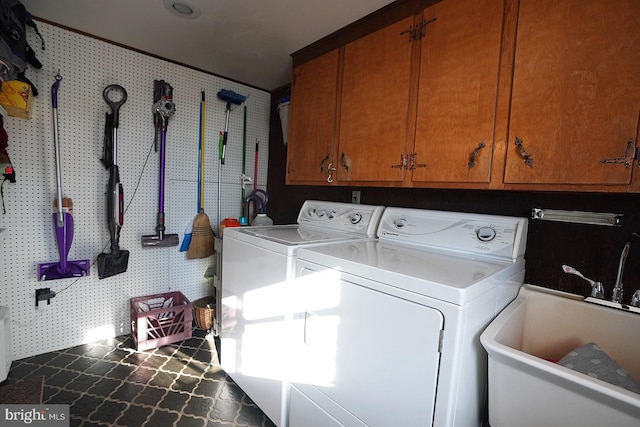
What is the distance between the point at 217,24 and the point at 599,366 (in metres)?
2.44

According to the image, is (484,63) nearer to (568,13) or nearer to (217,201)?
(568,13)

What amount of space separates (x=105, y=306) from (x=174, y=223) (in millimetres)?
791

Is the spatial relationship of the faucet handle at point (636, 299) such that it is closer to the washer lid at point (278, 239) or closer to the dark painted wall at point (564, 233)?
the dark painted wall at point (564, 233)

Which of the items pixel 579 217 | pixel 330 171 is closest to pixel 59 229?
pixel 330 171

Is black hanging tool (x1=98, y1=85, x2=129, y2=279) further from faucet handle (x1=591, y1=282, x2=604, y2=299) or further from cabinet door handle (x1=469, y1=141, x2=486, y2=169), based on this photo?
faucet handle (x1=591, y1=282, x2=604, y2=299)

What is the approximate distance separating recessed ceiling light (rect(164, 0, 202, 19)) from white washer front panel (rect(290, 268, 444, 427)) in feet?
5.14

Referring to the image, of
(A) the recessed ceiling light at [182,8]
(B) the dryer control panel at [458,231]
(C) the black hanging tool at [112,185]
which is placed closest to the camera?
(B) the dryer control panel at [458,231]

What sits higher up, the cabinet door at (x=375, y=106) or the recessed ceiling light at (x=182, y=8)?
the recessed ceiling light at (x=182, y=8)

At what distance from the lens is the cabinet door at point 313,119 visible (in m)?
1.83

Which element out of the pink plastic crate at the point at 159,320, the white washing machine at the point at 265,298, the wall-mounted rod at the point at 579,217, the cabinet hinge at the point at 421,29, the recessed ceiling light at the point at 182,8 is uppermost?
the recessed ceiling light at the point at 182,8

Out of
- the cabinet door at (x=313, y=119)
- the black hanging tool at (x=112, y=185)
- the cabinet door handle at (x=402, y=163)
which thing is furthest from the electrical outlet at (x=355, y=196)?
the black hanging tool at (x=112, y=185)

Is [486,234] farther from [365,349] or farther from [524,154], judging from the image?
[365,349]

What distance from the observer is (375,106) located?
1.58m

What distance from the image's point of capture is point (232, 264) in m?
1.77
